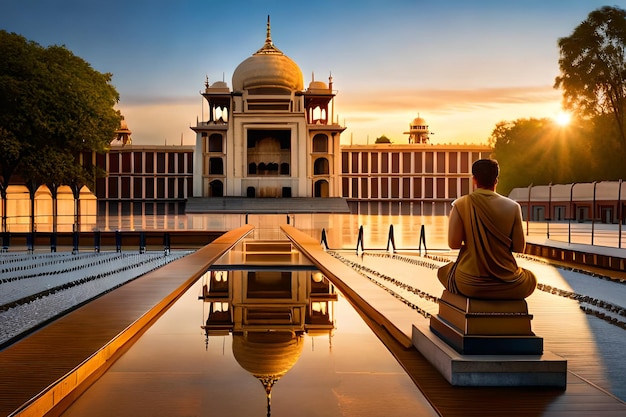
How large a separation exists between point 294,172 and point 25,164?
2596 cm

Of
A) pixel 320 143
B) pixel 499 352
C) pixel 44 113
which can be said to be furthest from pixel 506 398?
pixel 320 143

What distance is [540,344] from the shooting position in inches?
185

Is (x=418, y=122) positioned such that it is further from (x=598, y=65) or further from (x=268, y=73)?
(x=598, y=65)

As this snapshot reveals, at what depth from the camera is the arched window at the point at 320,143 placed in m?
57.2

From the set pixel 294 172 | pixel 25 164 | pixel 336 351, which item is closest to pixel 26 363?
pixel 336 351

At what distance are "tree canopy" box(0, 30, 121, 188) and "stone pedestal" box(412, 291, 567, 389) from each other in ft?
100

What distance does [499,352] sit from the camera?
4633 millimetres

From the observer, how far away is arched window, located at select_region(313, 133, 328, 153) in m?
57.2

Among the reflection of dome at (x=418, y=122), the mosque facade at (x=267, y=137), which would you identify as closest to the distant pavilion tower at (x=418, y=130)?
the reflection of dome at (x=418, y=122)

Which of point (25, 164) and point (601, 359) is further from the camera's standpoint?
point (25, 164)

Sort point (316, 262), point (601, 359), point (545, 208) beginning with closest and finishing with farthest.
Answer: point (601, 359), point (316, 262), point (545, 208)

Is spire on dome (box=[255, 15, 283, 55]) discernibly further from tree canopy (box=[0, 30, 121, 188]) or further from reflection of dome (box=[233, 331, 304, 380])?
reflection of dome (box=[233, 331, 304, 380])

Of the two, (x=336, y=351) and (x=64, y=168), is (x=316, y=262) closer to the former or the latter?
(x=336, y=351)

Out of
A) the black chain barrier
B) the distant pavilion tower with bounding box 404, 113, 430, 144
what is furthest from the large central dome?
the black chain barrier
